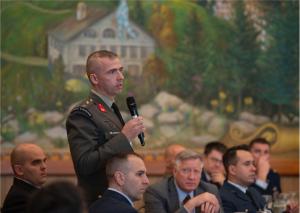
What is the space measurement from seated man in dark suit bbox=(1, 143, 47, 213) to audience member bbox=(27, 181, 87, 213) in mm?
2002

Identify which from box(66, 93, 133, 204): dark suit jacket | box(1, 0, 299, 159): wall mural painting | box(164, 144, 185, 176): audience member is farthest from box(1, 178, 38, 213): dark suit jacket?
→ box(1, 0, 299, 159): wall mural painting

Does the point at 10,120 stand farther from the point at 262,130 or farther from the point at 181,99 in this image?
the point at 262,130

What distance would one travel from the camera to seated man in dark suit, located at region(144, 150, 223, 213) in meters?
5.16

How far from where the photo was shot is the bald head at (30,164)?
466 cm

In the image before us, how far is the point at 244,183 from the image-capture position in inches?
232

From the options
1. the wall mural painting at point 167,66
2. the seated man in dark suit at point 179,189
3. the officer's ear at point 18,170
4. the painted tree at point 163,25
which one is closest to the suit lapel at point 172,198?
the seated man in dark suit at point 179,189

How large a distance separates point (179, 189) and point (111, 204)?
1.50 m

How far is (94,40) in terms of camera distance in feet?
25.5

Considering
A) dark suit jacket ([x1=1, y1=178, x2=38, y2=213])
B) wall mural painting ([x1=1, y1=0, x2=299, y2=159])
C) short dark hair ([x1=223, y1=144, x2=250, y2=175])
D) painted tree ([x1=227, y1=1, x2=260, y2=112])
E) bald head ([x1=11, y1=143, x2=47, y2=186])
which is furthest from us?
painted tree ([x1=227, y1=1, x2=260, y2=112])

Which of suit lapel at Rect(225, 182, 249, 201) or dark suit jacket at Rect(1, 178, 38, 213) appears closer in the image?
dark suit jacket at Rect(1, 178, 38, 213)

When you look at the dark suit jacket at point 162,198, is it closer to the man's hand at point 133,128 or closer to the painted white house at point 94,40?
the man's hand at point 133,128

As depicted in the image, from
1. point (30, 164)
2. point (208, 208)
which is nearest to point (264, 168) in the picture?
point (208, 208)

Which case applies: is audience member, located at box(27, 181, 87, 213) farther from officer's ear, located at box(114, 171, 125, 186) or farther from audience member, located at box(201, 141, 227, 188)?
audience member, located at box(201, 141, 227, 188)

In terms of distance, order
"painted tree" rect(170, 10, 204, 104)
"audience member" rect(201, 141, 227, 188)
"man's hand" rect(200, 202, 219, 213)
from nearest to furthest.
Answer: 1. "man's hand" rect(200, 202, 219, 213)
2. "audience member" rect(201, 141, 227, 188)
3. "painted tree" rect(170, 10, 204, 104)
